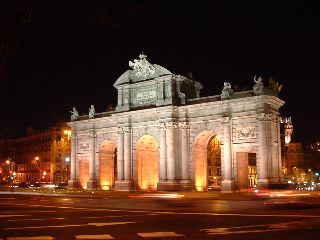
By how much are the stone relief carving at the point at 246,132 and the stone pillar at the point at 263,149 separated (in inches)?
46.3

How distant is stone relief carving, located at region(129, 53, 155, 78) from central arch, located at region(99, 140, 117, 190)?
40.3 ft

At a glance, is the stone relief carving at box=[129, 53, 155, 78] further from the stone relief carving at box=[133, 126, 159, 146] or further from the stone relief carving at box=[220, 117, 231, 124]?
the stone relief carving at box=[220, 117, 231, 124]

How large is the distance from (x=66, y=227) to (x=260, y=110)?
3918cm

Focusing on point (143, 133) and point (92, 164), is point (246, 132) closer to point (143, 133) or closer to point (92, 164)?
point (143, 133)

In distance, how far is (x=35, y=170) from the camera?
126938mm

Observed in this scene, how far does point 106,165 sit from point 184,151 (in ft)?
53.1

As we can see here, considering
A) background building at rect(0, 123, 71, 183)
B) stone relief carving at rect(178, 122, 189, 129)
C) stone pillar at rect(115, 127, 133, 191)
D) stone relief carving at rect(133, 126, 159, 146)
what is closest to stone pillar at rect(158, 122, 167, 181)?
stone relief carving at rect(133, 126, 159, 146)

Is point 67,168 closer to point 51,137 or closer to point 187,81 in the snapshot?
point 51,137

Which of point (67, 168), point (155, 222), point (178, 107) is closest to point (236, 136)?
point (178, 107)

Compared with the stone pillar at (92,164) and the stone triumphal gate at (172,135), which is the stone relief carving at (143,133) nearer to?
the stone triumphal gate at (172,135)

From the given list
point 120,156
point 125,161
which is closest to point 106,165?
point 120,156

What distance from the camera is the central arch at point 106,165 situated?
72188mm

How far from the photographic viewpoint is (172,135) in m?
61.7

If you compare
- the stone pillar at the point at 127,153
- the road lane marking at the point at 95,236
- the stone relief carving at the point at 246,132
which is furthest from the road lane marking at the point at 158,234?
the stone pillar at the point at 127,153
